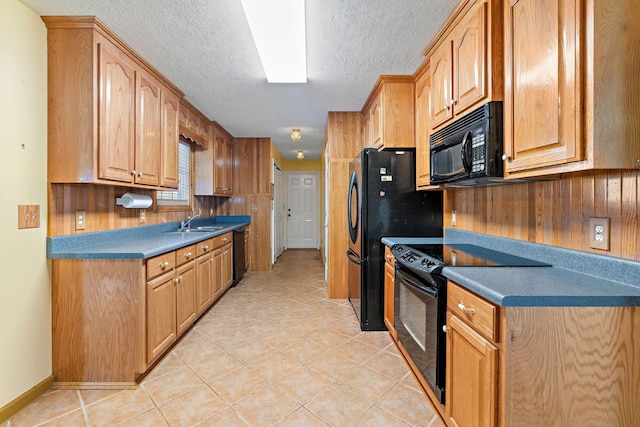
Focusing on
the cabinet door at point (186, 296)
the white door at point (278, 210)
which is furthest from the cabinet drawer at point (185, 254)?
the white door at point (278, 210)

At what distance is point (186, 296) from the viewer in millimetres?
2525

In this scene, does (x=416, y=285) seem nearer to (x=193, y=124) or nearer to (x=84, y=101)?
(x=84, y=101)

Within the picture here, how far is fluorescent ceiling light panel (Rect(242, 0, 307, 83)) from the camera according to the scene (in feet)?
5.54

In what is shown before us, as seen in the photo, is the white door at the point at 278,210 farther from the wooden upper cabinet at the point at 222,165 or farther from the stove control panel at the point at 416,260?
the stove control panel at the point at 416,260

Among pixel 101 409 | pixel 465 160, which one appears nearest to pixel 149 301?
pixel 101 409

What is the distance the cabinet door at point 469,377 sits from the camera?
1.05 meters

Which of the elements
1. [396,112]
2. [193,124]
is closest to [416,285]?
[396,112]

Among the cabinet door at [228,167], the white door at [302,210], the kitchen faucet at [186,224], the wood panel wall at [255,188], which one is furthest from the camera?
the white door at [302,210]

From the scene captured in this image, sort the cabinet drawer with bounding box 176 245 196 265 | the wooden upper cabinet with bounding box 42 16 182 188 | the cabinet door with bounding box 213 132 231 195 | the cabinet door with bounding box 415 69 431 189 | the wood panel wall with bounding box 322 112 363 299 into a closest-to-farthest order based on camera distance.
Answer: the wooden upper cabinet with bounding box 42 16 182 188
the cabinet door with bounding box 415 69 431 189
the cabinet drawer with bounding box 176 245 196 265
the wood panel wall with bounding box 322 112 363 299
the cabinet door with bounding box 213 132 231 195

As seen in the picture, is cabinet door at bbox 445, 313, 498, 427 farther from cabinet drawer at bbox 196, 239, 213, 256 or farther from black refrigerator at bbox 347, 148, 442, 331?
cabinet drawer at bbox 196, 239, 213, 256

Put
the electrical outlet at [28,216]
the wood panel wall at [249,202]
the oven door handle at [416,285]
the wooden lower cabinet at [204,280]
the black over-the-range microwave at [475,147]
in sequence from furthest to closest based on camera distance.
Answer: the wood panel wall at [249,202] → the wooden lower cabinet at [204,280] → the electrical outlet at [28,216] → the oven door handle at [416,285] → the black over-the-range microwave at [475,147]

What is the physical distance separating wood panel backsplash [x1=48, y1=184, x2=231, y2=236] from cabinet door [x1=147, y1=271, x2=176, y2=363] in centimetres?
67

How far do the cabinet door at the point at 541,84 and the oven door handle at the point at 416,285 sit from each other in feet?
2.37

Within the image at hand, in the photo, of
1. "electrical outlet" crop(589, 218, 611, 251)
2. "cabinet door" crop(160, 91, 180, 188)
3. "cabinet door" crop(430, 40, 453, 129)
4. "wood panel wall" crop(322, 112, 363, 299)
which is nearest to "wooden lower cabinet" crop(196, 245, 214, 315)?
"cabinet door" crop(160, 91, 180, 188)
